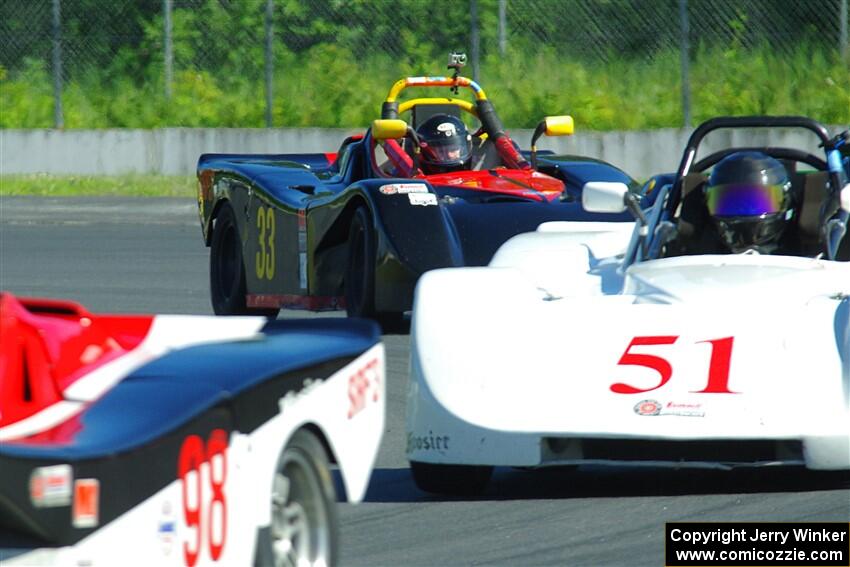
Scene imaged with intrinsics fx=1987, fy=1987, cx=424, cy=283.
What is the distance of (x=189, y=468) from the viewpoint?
14.0 feet

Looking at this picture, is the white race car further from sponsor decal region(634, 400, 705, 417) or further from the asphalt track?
the asphalt track

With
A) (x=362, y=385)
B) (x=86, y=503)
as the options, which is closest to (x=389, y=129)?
(x=362, y=385)

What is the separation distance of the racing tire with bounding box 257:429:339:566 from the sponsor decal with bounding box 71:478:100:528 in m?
0.82

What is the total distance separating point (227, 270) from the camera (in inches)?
522

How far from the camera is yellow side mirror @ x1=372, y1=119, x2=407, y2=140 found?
12.2 m

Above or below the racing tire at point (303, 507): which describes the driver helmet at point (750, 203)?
above

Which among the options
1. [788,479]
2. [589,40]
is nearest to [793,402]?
[788,479]

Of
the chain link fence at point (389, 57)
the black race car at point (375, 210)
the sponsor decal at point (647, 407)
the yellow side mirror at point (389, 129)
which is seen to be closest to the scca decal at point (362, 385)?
the sponsor decal at point (647, 407)

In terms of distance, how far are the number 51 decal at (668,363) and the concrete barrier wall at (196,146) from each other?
1453 cm

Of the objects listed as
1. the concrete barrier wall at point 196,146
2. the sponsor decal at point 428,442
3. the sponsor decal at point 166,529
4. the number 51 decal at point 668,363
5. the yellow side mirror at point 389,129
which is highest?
the sponsor decal at point 166,529

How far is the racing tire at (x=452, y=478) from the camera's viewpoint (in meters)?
6.75

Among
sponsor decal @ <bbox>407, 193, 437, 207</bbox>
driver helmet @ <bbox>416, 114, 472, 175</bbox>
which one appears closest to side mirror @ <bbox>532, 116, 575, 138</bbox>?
driver helmet @ <bbox>416, 114, 472, 175</bbox>

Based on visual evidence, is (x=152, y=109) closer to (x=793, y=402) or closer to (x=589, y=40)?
(x=589, y=40)

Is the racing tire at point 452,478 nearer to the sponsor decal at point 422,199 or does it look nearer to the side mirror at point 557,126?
the sponsor decal at point 422,199
